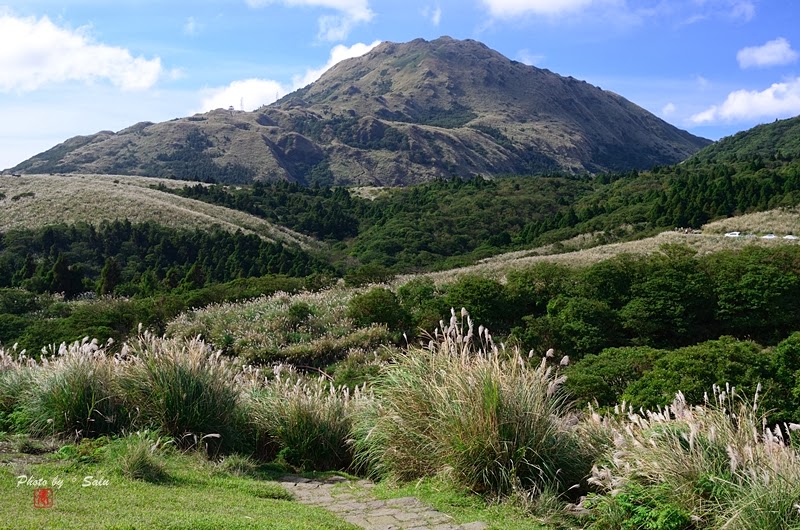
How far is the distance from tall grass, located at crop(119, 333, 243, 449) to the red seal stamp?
191 cm

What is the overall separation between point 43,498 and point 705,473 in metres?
4.63

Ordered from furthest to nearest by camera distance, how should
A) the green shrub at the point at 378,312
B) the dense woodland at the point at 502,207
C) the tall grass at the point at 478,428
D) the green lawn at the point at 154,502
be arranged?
the dense woodland at the point at 502,207, the green shrub at the point at 378,312, the tall grass at the point at 478,428, the green lawn at the point at 154,502

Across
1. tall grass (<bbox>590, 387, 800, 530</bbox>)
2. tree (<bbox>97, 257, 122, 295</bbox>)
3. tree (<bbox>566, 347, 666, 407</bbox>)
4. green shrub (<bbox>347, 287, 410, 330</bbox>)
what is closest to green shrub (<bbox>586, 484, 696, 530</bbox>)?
tall grass (<bbox>590, 387, 800, 530</bbox>)

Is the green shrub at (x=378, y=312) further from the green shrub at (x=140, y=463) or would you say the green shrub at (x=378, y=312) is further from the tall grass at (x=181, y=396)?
the green shrub at (x=140, y=463)

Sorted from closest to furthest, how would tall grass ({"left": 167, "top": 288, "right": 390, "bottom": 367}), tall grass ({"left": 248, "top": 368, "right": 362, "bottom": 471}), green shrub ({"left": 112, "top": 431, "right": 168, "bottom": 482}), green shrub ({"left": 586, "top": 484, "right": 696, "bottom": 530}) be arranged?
green shrub ({"left": 586, "top": 484, "right": 696, "bottom": 530}) < green shrub ({"left": 112, "top": 431, "right": 168, "bottom": 482}) < tall grass ({"left": 248, "top": 368, "right": 362, "bottom": 471}) < tall grass ({"left": 167, "top": 288, "right": 390, "bottom": 367})

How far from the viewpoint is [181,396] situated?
265 inches

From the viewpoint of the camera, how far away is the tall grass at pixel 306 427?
7.05 m

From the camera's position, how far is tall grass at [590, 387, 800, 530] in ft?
13.8

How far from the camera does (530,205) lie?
294 ft

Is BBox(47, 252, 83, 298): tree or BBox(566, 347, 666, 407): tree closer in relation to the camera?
BBox(566, 347, 666, 407): tree

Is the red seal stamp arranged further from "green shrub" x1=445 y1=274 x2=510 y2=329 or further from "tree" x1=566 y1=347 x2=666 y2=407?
"green shrub" x1=445 y1=274 x2=510 y2=329

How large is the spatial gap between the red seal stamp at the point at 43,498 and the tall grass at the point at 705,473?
152 inches

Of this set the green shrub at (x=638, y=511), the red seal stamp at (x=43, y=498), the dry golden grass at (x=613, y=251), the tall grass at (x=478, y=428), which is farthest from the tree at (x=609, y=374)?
the dry golden grass at (x=613, y=251)

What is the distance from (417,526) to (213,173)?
182617mm
